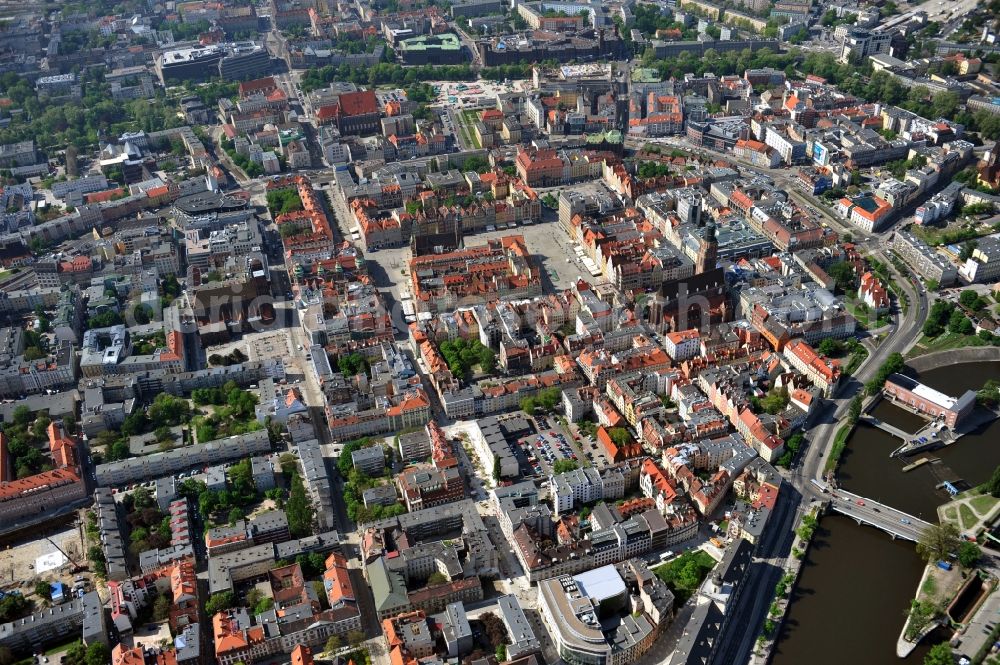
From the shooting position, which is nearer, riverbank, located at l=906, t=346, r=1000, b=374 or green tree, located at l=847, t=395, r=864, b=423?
green tree, located at l=847, t=395, r=864, b=423

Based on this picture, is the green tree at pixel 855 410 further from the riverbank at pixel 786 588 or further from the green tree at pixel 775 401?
the riverbank at pixel 786 588

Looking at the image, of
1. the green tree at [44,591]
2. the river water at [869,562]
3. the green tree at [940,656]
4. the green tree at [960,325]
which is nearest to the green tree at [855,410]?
the river water at [869,562]

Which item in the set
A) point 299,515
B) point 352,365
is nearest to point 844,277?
point 352,365

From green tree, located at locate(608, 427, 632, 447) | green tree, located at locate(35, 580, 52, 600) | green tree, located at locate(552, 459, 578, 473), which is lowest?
green tree, located at locate(35, 580, 52, 600)

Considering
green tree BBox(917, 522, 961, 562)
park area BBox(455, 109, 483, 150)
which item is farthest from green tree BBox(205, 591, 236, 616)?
park area BBox(455, 109, 483, 150)

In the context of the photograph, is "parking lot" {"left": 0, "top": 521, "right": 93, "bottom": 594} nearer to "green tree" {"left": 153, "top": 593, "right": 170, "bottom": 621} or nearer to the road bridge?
"green tree" {"left": 153, "top": 593, "right": 170, "bottom": 621}

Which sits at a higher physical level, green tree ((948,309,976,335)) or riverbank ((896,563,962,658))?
green tree ((948,309,976,335))
